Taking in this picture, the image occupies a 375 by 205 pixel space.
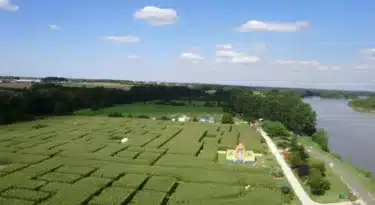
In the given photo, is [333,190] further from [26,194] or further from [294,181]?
[26,194]

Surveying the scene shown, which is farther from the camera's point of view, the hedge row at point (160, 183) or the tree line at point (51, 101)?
the tree line at point (51, 101)

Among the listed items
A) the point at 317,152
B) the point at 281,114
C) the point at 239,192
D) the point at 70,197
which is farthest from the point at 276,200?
the point at 281,114

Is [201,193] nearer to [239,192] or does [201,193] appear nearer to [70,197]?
[239,192]

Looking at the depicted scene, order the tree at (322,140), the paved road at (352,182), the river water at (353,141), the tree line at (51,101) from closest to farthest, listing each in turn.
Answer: the paved road at (352,182) < the river water at (353,141) < the tree at (322,140) < the tree line at (51,101)

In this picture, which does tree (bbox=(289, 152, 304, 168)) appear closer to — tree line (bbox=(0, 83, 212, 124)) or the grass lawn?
the grass lawn

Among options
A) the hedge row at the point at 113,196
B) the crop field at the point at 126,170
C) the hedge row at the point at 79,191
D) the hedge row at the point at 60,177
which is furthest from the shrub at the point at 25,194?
the hedge row at the point at 113,196

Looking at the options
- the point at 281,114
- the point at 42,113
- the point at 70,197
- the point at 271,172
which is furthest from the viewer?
the point at 281,114

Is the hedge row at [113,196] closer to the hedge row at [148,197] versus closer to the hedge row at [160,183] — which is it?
the hedge row at [148,197]
